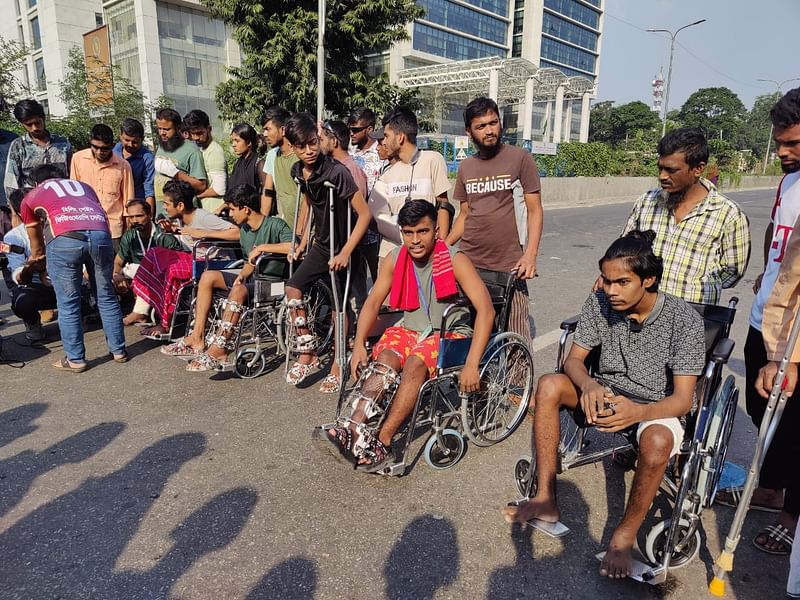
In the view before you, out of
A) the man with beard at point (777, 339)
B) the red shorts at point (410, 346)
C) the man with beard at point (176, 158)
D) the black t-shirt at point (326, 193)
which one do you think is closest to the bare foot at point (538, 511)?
the red shorts at point (410, 346)

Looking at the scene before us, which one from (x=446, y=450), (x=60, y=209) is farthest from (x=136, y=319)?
(x=446, y=450)

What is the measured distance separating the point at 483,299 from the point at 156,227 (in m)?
3.39

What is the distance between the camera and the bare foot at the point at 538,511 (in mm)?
2350

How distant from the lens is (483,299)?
115 inches

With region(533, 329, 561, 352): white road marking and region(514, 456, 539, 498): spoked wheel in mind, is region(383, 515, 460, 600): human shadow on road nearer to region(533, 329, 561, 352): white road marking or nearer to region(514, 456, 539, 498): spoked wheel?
region(514, 456, 539, 498): spoked wheel

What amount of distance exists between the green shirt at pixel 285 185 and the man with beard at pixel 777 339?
11.4 feet

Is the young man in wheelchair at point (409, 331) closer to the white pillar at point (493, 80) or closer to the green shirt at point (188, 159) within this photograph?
the green shirt at point (188, 159)

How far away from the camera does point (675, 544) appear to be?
211cm

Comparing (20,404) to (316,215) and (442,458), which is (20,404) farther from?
(442,458)

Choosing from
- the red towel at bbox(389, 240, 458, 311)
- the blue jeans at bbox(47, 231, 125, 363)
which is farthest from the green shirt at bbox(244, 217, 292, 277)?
the red towel at bbox(389, 240, 458, 311)

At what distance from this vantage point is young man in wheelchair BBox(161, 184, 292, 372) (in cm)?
396

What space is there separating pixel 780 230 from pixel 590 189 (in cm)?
2282

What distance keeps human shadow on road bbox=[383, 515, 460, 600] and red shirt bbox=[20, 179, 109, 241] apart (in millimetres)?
3220

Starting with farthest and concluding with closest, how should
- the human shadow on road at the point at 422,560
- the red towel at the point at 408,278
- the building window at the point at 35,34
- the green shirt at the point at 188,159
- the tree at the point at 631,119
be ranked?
the tree at the point at 631,119 → the building window at the point at 35,34 → the green shirt at the point at 188,159 → the red towel at the point at 408,278 → the human shadow on road at the point at 422,560
